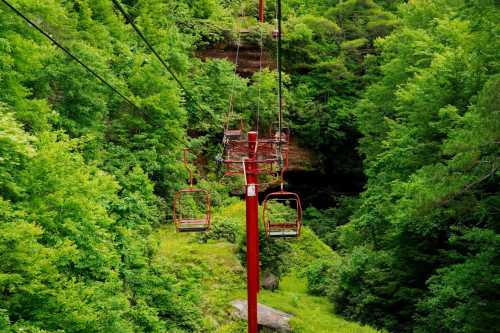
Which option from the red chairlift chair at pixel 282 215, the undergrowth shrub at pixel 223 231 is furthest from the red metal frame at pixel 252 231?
the undergrowth shrub at pixel 223 231

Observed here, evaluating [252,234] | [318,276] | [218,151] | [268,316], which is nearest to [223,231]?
[318,276]

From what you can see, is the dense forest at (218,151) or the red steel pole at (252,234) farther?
the red steel pole at (252,234)

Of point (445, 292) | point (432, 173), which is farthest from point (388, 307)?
point (432, 173)

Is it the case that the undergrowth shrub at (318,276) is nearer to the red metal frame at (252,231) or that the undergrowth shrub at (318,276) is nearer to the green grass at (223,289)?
the green grass at (223,289)

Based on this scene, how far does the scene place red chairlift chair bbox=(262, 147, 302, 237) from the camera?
1421 centimetres

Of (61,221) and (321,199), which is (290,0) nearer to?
(321,199)

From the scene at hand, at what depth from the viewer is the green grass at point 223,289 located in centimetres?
1905

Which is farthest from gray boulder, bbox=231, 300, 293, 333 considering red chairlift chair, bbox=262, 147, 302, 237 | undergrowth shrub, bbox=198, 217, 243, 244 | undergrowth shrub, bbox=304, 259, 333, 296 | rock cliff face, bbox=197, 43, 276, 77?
rock cliff face, bbox=197, 43, 276, 77

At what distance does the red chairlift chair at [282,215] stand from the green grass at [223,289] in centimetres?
248

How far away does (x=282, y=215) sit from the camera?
28766 millimetres

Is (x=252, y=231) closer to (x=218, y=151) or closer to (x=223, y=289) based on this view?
(x=223, y=289)

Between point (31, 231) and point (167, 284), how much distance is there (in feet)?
18.5

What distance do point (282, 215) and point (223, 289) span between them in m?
8.62

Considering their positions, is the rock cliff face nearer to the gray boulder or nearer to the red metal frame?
the gray boulder
